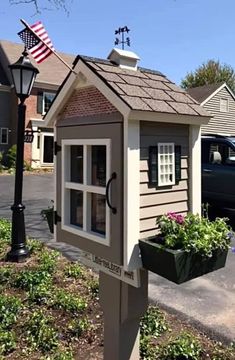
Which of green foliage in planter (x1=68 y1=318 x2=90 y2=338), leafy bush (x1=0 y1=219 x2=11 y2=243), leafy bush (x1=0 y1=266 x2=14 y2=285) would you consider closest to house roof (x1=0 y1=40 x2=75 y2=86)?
leafy bush (x1=0 y1=219 x2=11 y2=243)

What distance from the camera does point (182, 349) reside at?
9.49 feet

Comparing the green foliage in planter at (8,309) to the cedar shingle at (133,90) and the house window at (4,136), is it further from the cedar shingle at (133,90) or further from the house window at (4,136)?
the house window at (4,136)

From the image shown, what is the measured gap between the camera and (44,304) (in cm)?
376

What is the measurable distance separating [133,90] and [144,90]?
10cm

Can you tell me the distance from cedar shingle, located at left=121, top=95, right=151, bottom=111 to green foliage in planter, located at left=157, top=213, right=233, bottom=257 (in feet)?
2.02

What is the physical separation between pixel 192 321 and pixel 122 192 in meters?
2.11

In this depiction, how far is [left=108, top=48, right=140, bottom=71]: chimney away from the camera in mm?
2260

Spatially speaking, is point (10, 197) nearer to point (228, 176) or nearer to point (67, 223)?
point (228, 176)

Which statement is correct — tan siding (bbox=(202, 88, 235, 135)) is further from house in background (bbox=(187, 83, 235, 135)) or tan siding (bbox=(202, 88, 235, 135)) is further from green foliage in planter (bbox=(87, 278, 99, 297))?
green foliage in planter (bbox=(87, 278, 99, 297))

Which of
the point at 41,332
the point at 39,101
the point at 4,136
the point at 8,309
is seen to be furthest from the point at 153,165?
the point at 4,136

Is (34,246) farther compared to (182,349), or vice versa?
(34,246)

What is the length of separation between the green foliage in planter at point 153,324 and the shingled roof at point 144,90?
203 cm

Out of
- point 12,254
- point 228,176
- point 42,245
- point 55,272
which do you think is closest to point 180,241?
point 55,272

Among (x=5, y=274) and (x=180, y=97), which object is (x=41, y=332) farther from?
(x=180, y=97)
